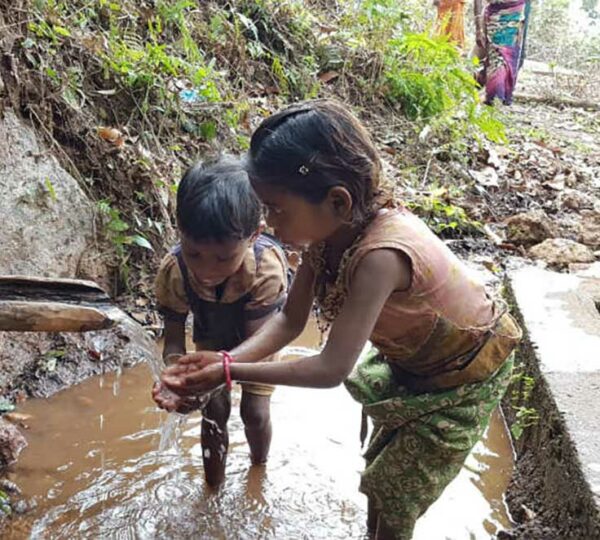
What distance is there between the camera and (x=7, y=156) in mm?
3229

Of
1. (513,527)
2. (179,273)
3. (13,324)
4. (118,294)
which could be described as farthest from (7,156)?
(513,527)

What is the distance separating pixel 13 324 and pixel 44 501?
96cm

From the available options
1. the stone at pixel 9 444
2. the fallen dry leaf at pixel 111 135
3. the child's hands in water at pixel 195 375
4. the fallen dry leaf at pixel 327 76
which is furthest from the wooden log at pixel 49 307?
the fallen dry leaf at pixel 327 76

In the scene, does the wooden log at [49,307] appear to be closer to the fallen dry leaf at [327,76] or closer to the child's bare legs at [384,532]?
the child's bare legs at [384,532]

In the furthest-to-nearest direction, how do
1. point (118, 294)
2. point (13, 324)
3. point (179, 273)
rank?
point (118, 294), point (179, 273), point (13, 324)

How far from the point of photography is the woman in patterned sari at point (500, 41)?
8.06m

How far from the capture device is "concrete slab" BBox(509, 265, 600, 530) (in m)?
2.16

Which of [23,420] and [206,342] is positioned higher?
[206,342]

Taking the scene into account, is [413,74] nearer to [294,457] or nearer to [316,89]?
[316,89]

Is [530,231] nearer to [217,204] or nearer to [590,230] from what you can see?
[590,230]

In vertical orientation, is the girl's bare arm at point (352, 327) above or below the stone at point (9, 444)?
above

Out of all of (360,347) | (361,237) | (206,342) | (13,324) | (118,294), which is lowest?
(118,294)

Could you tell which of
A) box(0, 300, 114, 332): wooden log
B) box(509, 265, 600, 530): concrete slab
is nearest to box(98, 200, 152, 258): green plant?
box(0, 300, 114, 332): wooden log

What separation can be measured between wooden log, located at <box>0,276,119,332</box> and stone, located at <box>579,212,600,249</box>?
3.92 m
